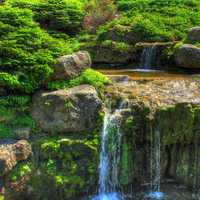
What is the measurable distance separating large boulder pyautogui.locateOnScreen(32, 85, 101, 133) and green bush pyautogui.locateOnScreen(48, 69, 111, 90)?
461 mm

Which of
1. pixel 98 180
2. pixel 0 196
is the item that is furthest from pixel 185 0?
pixel 0 196

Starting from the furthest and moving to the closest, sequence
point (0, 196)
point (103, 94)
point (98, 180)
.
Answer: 1. point (103, 94)
2. point (98, 180)
3. point (0, 196)

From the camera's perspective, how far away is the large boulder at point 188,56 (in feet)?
48.0

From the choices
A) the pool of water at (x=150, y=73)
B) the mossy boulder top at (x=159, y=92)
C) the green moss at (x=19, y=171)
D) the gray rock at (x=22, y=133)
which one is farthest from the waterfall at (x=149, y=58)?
the green moss at (x=19, y=171)

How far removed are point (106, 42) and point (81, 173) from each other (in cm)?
750

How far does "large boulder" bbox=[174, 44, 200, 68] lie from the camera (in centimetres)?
1462

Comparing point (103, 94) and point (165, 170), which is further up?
point (103, 94)

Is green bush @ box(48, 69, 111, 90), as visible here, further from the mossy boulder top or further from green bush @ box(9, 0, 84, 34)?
green bush @ box(9, 0, 84, 34)

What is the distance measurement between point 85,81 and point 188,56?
4483 millimetres

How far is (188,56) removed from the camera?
48.5ft

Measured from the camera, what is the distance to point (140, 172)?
34.7ft

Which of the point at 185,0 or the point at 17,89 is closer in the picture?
the point at 17,89

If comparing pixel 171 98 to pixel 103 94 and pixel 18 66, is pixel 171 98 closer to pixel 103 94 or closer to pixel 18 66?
pixel 103 94

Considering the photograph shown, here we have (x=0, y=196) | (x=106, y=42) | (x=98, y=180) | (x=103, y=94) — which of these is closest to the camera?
(x=0, y=196)
